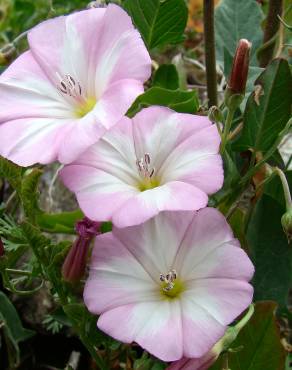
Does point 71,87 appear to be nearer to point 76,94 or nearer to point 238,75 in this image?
point 76,94

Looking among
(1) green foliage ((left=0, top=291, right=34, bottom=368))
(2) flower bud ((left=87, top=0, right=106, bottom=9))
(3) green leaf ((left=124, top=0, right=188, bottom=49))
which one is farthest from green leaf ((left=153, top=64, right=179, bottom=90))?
(1) green foliage ((left=0, top=291, right=34, bottom=368))

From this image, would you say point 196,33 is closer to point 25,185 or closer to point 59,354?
point 59,354

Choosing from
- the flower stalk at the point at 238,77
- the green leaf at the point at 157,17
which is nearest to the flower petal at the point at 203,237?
the flower stalk at the point at 238,77

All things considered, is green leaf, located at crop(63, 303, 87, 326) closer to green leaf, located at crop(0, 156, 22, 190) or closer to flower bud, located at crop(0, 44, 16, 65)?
green leaf, located at crop(0, 156, 22, 190)

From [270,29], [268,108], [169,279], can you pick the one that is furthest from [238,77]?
[270,29]

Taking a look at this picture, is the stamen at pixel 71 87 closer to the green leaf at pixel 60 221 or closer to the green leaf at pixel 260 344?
the green leaf at pixel 60 221

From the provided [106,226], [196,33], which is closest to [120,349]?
[106,226]
